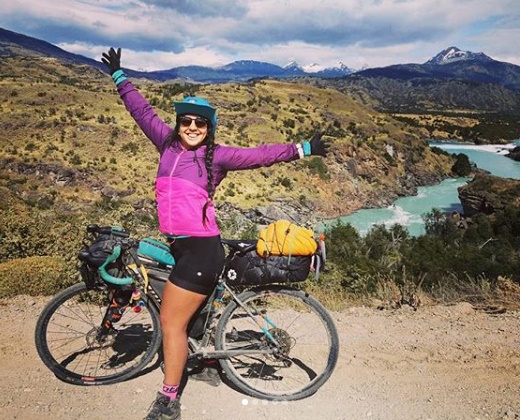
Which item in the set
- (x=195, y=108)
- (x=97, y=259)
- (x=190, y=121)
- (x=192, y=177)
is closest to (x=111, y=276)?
(x=97, y=259)

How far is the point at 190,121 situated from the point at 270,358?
2.30 metres

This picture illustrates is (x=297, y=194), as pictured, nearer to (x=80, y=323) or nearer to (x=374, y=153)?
(x=374, y=153)

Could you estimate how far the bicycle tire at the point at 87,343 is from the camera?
3859 mm

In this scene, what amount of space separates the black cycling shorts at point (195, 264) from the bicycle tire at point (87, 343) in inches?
26.1

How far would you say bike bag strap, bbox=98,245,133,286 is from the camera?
358 cm

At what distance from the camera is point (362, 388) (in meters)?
4.00

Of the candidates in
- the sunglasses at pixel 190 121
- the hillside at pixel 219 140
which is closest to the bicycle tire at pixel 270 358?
the sunglasses at pixel 190 121

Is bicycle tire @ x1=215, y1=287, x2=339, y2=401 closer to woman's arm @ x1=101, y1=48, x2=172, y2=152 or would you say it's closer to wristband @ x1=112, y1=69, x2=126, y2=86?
woman's arm @ x1=101, y1=48, x2=172, y2=152

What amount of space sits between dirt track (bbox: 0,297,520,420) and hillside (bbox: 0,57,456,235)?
17.9 m

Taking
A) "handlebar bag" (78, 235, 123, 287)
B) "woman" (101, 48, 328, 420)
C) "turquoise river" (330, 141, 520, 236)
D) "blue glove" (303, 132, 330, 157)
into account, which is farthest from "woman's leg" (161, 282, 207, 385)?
"turquoise river" (330, 141, 520, 236)

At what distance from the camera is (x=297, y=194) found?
54.8 meters

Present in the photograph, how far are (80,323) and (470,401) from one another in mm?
3963

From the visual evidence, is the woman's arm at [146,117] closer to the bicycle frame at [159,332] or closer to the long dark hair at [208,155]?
the long dark hair at [208,155]

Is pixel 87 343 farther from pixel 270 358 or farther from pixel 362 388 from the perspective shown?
pixel 362 388
